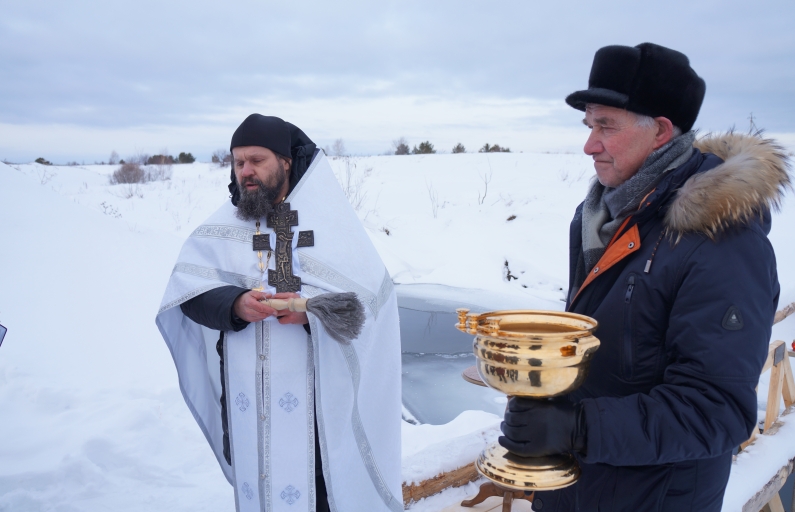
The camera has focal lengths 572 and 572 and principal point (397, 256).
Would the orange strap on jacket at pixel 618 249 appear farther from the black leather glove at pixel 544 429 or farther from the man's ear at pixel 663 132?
the black leather glove at pixel 544 429

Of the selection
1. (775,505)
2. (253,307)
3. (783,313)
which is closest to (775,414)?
(775,505)

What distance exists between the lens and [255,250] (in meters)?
2.73

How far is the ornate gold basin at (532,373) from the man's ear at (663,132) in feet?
1.85

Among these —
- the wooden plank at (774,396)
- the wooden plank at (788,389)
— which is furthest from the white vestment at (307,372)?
the wooden plank at (788,389)

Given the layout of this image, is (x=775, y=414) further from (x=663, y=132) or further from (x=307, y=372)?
(x=663, y=132)

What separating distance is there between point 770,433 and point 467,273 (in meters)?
7.16

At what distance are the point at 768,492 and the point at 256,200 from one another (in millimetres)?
3592

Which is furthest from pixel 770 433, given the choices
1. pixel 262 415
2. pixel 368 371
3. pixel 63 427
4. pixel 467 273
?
pixel 467 273

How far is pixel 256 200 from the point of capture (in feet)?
8.89

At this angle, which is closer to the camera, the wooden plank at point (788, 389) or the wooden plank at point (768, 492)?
the wooden plank at point (768, 492)

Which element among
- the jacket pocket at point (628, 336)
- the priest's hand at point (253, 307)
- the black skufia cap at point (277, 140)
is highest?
the black skufia cap at point (277, 140)

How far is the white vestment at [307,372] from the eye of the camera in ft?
8.49

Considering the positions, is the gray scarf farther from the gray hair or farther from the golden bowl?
the golden bowl

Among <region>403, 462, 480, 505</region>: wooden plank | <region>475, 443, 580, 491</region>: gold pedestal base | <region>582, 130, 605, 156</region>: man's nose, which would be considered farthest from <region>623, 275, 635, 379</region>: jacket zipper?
<region>403, 462, 480, 505</region>: wooden plank
